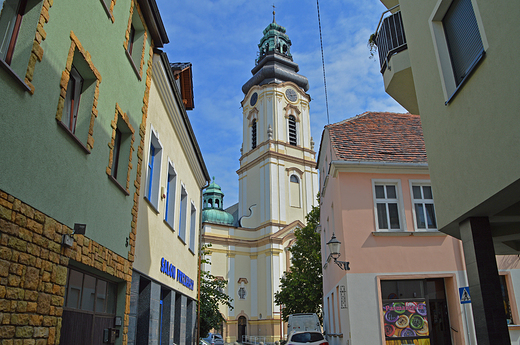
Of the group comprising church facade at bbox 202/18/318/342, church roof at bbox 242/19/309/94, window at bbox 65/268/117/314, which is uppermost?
church roof at bbox 242/19/309/94

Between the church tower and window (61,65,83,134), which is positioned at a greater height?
the church tower

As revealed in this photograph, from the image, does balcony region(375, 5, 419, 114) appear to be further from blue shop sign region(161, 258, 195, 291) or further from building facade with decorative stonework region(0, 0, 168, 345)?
blue shop sign region(161, 258, 195, 291)

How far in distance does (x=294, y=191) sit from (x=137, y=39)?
130ft

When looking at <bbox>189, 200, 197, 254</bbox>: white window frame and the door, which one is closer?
<bbox>189, 200, 197, 254</bbox>: white window frame

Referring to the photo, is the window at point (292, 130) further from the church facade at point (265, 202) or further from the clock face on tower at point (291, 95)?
the clock face on tower at point (291, 95)

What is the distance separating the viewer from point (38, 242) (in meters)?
5.29

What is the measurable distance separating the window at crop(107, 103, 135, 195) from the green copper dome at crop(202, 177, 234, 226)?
41.6 meters

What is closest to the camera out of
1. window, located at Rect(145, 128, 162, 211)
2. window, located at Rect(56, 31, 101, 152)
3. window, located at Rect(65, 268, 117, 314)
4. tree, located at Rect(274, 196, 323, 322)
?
window, located at Rect(56, 31, 101, 152)

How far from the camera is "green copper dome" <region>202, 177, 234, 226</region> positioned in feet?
166

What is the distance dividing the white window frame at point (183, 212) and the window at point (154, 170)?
3.21 metres

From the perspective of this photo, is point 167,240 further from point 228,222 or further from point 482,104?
point 228,222

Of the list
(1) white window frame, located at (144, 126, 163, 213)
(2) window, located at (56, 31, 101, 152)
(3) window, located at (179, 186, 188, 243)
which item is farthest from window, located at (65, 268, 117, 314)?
(3) window, located at (179, 186, 188, 243)

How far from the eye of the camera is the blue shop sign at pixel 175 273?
11.3m

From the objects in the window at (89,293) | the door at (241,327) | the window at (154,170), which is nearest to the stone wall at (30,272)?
the window at (89,293)
